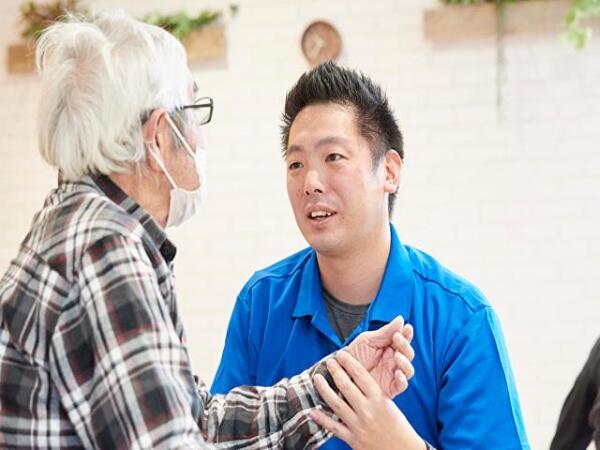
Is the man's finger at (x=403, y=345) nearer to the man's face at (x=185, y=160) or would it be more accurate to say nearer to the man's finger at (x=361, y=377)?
the man's finger at (x=361, y=377)

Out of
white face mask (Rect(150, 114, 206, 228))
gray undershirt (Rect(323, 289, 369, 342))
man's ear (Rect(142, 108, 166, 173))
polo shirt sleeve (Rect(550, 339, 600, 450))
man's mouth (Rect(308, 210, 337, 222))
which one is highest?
man's ear (Rect(142, 108, 166, 173))

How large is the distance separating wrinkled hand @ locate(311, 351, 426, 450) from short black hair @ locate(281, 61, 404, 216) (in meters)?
0.65

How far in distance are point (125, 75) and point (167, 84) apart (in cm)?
8

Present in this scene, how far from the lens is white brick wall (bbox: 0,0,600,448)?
401 cm

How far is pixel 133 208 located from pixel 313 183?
0.74 m

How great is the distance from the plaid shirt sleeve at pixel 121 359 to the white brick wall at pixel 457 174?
292 cm

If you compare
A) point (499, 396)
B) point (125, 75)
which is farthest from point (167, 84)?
point (499, 396)

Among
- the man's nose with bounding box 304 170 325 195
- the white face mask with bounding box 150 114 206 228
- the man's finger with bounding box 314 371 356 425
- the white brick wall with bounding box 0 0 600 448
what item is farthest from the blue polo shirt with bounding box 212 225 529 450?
the white brick wall with bounding box 0 0 600 448

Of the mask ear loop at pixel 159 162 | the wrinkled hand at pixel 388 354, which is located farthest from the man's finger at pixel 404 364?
the mask ear loop at pixel 159 162

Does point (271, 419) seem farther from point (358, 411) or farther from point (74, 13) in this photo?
point (74, 13)

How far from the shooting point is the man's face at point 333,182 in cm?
216

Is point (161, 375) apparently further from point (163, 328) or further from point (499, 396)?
point (499, 396)

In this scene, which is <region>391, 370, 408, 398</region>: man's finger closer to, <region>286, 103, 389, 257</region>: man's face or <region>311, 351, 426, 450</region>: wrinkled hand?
<region>311, 351, 426, 450</region>: wrinkled hand

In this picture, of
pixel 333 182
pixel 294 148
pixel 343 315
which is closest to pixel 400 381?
pixel 343 315
